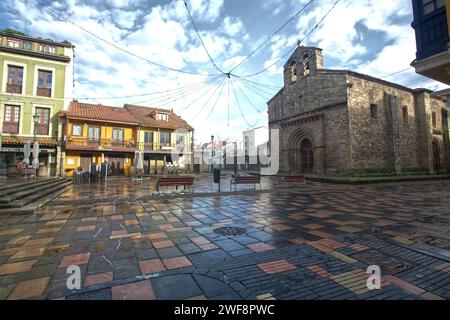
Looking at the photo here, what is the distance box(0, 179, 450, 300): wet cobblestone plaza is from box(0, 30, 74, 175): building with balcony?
16.5m

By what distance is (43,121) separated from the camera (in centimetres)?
1972

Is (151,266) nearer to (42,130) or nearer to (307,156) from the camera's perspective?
(307,156)

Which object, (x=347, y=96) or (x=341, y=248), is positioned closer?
(x=341, y=248)

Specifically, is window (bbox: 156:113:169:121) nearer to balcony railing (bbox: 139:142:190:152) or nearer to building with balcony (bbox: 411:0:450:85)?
balcony railing (bbox: 139:142:190:152)

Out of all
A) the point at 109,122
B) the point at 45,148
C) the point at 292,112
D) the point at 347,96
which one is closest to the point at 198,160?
the point at 109,122

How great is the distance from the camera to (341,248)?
3715mm

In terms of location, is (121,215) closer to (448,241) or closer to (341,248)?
(341,248)

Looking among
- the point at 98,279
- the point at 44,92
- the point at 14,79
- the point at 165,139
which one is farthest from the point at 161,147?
the point at 98,279

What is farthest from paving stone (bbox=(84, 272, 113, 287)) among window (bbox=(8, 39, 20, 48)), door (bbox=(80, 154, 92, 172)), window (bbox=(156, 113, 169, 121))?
window (bbox=(156, 113, 169, 121))

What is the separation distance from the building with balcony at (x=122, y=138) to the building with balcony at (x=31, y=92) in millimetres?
1269

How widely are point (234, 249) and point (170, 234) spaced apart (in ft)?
4.84

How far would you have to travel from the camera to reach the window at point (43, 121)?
19556 mm

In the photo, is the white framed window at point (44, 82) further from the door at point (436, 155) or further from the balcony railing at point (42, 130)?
the door at point (436, 155)

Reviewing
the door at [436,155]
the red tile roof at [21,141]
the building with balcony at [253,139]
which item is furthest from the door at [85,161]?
the door at [436,155]
